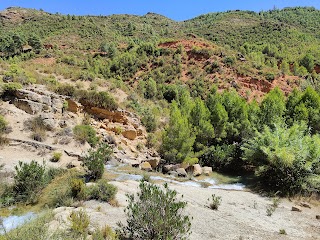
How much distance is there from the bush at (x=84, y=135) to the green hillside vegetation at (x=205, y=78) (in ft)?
11.6

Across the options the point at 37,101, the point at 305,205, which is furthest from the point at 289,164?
the point at 37,101

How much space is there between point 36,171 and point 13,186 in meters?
0.75

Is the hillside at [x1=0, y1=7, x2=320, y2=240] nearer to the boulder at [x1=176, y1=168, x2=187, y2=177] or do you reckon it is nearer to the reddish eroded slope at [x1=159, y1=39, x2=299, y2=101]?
the boulder at [x1=176, y1=168, x2=187, y2=177]

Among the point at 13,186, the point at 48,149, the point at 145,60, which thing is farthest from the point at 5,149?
the point at 145,60

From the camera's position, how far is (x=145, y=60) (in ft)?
151

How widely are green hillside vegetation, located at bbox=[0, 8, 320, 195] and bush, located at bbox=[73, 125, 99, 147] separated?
3.54 metres

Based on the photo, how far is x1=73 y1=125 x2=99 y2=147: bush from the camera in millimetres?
14953

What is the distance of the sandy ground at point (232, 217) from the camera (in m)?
7.14

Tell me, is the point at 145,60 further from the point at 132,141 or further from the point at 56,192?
the point at 56,192

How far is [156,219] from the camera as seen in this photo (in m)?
5.84

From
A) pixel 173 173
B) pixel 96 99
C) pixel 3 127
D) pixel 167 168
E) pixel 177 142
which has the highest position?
pixel 96 99

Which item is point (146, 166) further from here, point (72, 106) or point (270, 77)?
point (270, 77)

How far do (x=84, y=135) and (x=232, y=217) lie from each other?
9.03 metres

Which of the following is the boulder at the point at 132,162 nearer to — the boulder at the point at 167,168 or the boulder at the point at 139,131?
the boulder at the point at 167,168
